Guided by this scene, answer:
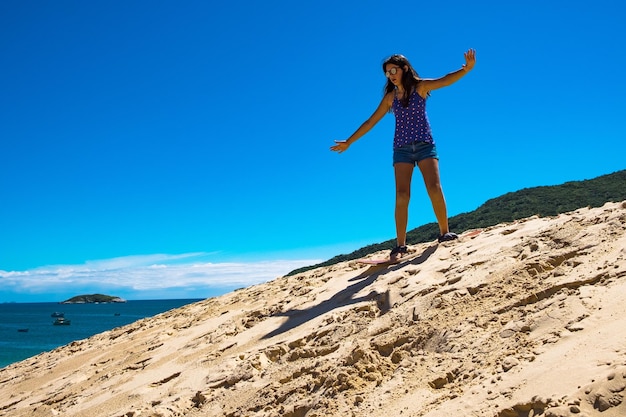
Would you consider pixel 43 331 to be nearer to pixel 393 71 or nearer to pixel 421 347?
pixel 393 71

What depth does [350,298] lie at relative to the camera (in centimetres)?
492

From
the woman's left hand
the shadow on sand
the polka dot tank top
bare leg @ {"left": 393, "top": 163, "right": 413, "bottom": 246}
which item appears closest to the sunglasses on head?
the polka dot tank top

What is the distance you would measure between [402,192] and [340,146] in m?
0.92

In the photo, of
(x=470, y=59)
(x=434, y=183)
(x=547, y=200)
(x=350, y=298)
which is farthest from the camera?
(x=547, y=200)

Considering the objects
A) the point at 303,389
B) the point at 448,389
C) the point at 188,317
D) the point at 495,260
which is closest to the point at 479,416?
the point at 448,389

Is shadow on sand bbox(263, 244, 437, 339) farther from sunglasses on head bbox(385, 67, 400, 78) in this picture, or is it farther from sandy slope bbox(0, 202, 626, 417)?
sunglasses on head bbox(385, 67, 400, 78)

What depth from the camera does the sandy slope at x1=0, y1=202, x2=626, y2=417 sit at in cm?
255

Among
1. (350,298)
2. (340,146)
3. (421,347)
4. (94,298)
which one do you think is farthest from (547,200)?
(94,298)

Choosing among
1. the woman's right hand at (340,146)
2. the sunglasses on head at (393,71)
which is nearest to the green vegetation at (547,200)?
the woman's right hand at (340,146)

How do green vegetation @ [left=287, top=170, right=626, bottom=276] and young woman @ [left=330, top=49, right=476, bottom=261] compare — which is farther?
green vegetation @ [left=287, top=170, right=626, bottom=276]

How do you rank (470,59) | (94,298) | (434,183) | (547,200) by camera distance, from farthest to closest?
(94,298), (547,200), (434,183), (470,59)

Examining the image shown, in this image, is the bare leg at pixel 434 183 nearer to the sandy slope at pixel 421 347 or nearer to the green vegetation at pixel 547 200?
the sandy slope at pixel 421 347

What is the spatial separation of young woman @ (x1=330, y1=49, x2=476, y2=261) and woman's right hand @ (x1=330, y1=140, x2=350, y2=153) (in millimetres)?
584

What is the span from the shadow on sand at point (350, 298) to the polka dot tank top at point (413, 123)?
104cm
